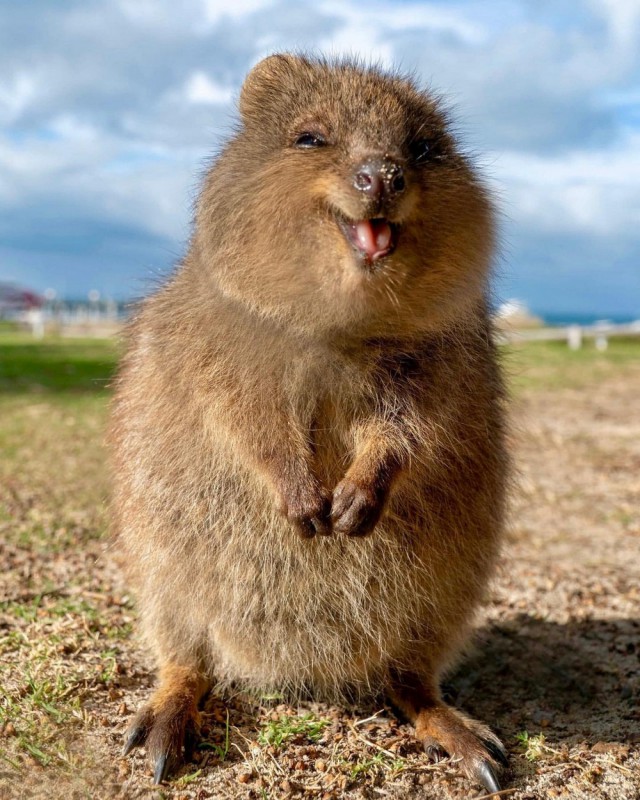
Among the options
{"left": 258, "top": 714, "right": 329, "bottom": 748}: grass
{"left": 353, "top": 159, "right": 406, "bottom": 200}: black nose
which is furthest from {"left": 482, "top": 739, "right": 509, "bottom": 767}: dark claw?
{"left": 353, "top": 159, "right": 406, "bottom": 200}: black nose

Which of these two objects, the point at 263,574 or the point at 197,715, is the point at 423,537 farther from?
the point at 197,715

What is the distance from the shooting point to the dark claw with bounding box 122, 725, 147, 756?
3084 millimetres

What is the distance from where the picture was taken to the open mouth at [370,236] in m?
2.61

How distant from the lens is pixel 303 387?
3.01m

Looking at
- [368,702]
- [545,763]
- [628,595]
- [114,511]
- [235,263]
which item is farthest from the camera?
[628,595]

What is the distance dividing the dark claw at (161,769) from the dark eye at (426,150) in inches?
85.3

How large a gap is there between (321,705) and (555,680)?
117 cm

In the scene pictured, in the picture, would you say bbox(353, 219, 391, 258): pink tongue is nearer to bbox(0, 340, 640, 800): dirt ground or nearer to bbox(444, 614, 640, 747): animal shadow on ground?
bbox(0, 340, 640, 800): dirt ground

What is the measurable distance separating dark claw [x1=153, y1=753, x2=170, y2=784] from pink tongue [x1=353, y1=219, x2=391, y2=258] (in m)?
1.82

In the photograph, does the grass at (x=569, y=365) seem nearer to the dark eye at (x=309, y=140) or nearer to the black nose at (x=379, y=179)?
the dark eye at (x=309, y=140)

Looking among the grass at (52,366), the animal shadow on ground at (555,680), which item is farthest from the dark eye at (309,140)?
A: the grass at (52,366)

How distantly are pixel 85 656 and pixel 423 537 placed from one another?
5.11ft

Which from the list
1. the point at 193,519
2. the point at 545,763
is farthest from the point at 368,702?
the point at 193,519

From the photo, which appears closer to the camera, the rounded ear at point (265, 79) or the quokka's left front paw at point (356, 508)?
the quokka's left front paw at point (356, 508)
